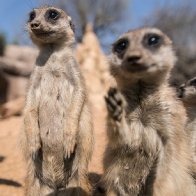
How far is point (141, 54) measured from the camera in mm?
4047

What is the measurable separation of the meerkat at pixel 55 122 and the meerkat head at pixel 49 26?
0.04 feet

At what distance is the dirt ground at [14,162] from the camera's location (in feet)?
20.1

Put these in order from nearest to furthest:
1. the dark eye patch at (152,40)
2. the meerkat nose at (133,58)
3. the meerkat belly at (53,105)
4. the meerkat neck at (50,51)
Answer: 1. the meerkat nose at (133,58)
2. the dark eye patch at (152,40)
3. the meerkat belly at (53,105)
4. the meerkat neck at (50,51)

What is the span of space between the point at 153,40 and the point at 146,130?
86 cm

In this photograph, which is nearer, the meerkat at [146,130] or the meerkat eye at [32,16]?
the meerkat at [146,130]

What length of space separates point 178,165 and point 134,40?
124cm

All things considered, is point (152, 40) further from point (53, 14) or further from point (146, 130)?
point (53, 14)

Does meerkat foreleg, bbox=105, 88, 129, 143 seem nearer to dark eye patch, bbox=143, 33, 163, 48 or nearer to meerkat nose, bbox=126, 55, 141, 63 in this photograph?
meerkat nose, bbox=126, 55, 141, 63

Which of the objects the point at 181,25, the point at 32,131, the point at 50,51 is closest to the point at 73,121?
the point at 32,131

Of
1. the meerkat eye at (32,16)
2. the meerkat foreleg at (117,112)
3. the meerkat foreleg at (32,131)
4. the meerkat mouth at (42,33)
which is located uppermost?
the meerkat eye at (32,16)

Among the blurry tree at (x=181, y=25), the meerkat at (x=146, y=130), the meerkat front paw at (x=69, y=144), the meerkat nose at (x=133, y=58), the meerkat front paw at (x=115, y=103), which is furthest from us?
the blurry tree at (x=181, y=25)

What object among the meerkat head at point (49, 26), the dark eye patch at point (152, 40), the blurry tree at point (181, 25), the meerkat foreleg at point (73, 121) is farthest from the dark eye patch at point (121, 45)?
the blurry tree at point (181, 25)

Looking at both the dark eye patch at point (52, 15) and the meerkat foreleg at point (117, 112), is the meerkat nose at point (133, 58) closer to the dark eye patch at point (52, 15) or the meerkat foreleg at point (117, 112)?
the meerkat foreleg at point (117, 112)

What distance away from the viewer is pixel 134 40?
4.32 m
